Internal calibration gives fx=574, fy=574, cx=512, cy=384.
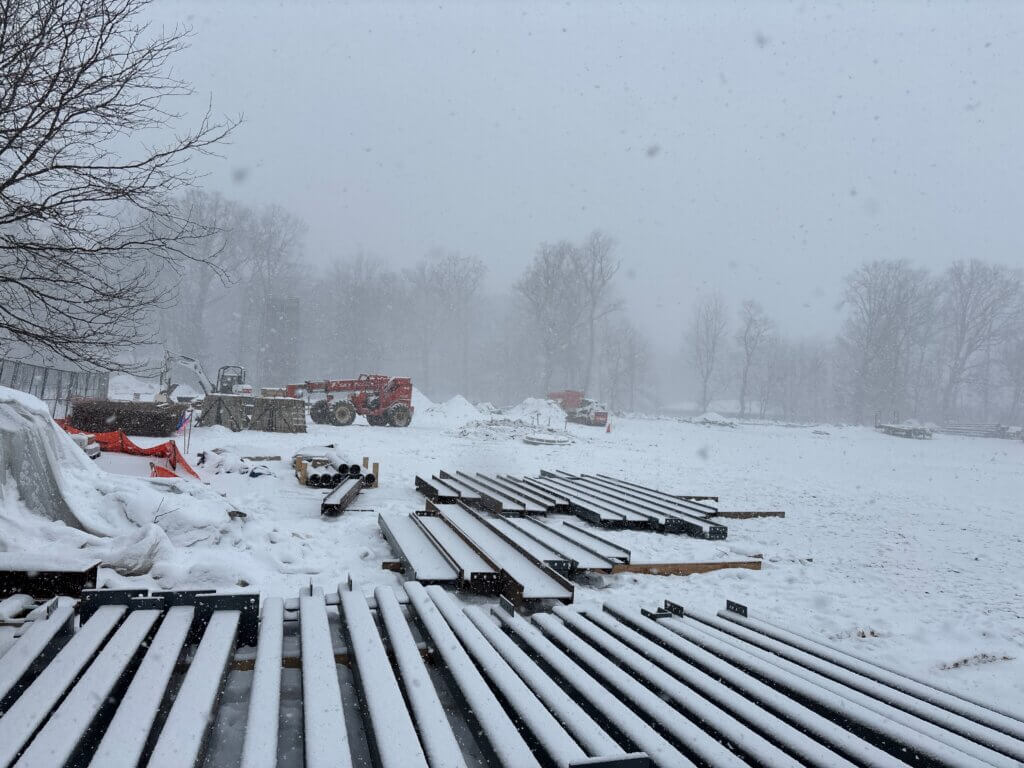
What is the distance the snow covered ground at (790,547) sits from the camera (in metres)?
4.87

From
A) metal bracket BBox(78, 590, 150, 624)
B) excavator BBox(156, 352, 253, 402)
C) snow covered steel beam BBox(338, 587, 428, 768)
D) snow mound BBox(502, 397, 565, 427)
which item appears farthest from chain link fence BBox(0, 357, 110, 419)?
snow mound BBox(502, 397, 565, 427)

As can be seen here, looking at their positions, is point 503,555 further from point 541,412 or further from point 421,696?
A: point 541,412

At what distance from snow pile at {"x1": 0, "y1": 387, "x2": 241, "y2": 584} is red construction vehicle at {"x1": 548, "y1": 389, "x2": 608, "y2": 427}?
2764 centimetres

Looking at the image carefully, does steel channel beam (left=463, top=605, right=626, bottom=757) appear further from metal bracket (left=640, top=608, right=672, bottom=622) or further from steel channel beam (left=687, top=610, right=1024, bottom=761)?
steel channel beam (left=687, top=610, right=1024, bottom=761)

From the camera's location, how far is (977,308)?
45375 mm

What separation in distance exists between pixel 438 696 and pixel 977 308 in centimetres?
5715

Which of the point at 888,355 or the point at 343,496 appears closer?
the point at 343,496

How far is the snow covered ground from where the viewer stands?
16.0 feet

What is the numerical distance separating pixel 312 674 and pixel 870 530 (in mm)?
9363

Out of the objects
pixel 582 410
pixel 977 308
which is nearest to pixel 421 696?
pixel 582 410

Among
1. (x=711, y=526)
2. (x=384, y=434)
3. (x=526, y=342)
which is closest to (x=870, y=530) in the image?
(x=711, y=526)

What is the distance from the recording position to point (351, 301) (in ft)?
160

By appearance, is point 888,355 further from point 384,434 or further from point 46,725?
point 46,725

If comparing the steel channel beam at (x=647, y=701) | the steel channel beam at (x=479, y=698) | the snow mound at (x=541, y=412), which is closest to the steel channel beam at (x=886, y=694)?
the steel channel beam at (x=647, y=701)
